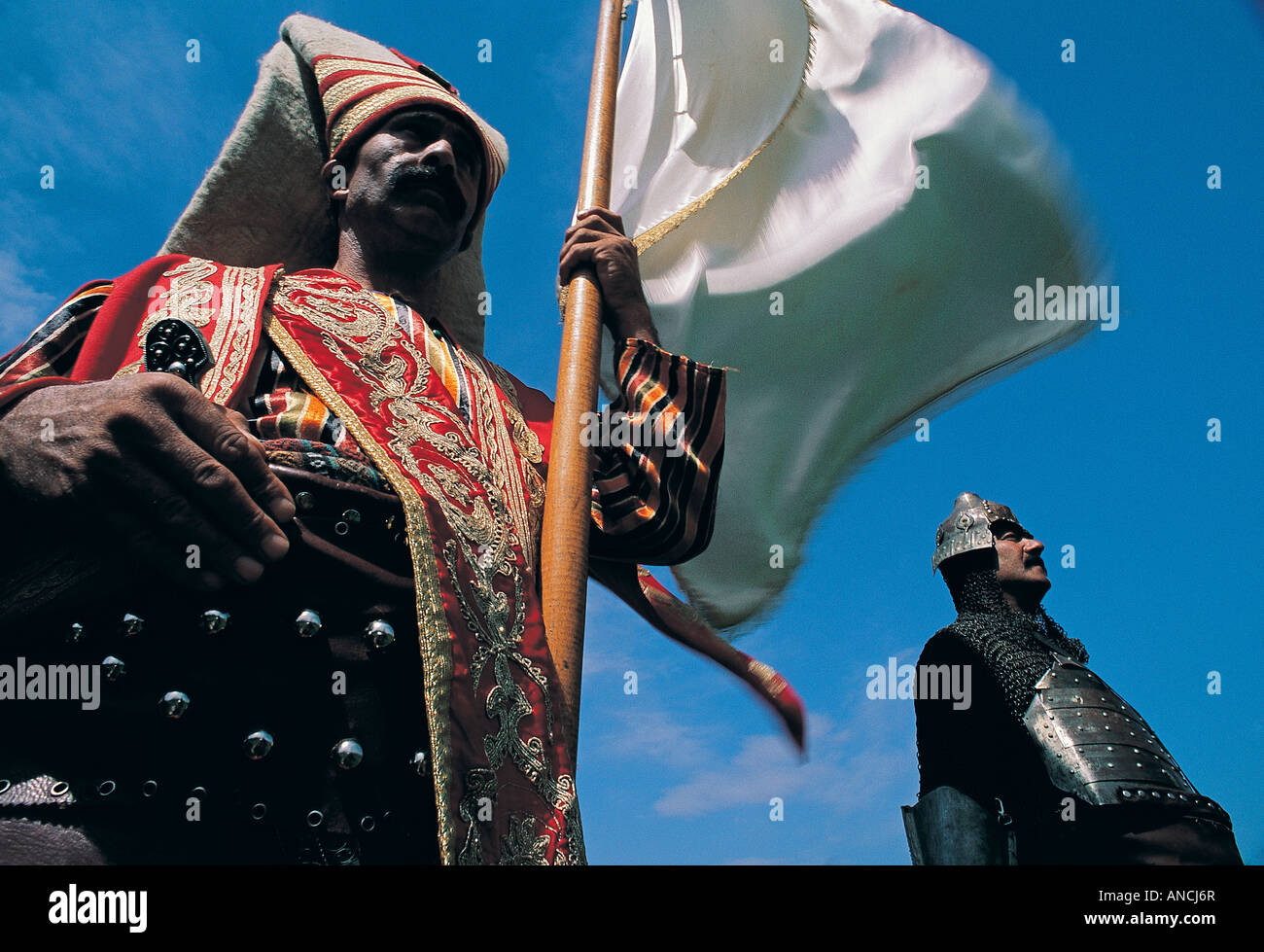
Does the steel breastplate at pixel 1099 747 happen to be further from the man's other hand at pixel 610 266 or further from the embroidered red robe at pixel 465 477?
the man's other hand at pixel 610 266

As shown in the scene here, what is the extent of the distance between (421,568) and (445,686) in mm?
295

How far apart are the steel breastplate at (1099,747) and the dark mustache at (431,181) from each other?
3.76 m

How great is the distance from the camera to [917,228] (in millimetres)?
5043

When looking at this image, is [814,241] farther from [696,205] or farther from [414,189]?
[414,189]

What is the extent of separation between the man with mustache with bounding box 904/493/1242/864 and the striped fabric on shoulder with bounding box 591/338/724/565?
2667mm

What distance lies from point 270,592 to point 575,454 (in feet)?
3.48

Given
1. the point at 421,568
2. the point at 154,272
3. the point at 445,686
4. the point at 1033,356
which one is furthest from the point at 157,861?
the point at 1033,356

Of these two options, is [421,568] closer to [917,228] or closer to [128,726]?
[128,726]

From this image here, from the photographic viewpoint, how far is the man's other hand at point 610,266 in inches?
139

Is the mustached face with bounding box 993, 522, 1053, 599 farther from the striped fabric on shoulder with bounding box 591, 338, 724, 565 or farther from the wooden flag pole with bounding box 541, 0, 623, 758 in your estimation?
the wooden flag pole with bounding box 541, 0, 623, 758

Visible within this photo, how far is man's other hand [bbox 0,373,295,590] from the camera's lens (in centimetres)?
217

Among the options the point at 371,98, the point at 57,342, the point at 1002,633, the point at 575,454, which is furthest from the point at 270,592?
the point at 1002,633

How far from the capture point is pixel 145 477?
2.19 m

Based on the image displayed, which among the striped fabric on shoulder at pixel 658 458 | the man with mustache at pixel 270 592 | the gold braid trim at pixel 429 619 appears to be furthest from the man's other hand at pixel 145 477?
the striped fabric on shoulder at pixel 658 458
